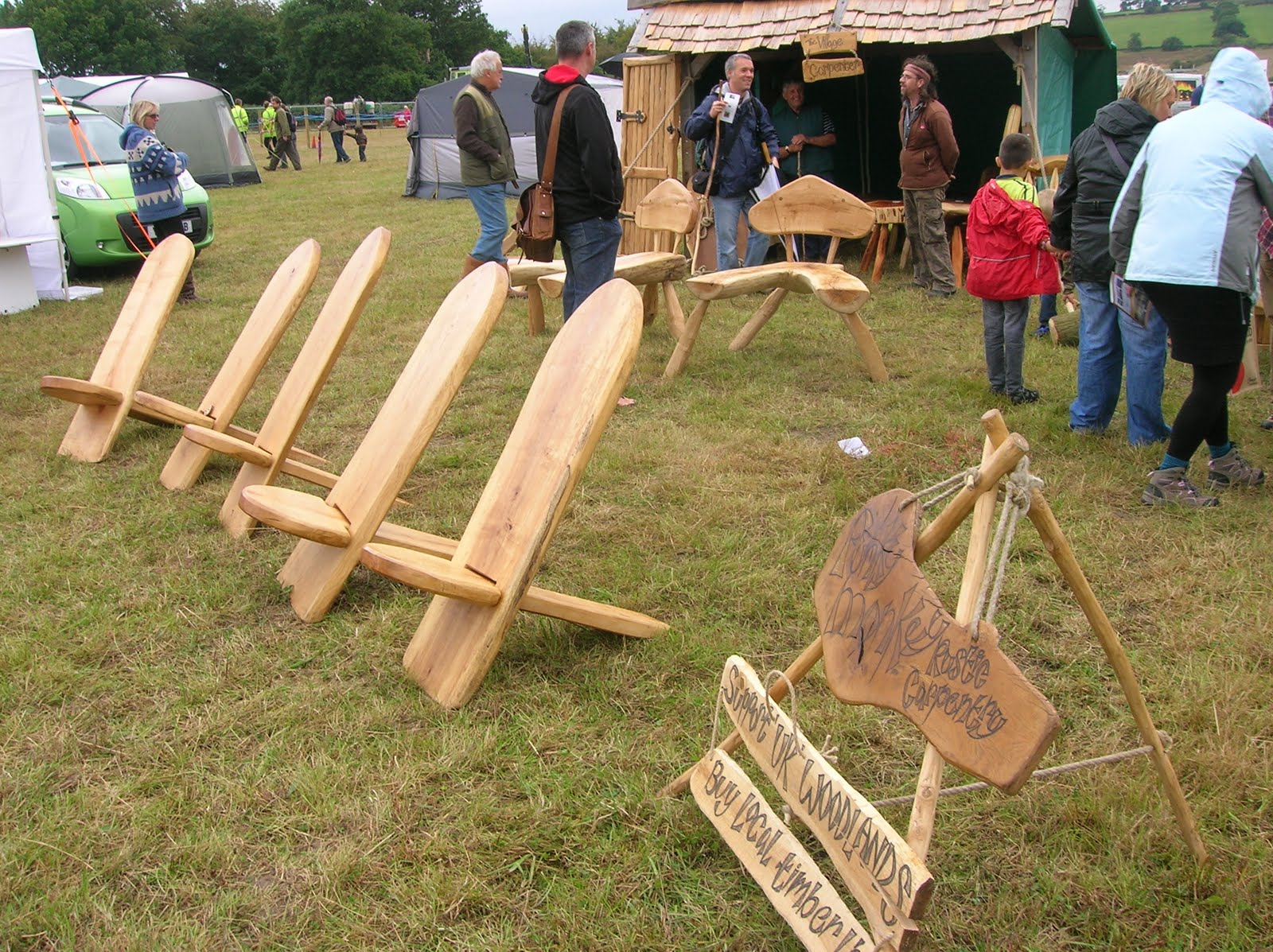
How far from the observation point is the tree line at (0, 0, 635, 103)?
5884 centimetres

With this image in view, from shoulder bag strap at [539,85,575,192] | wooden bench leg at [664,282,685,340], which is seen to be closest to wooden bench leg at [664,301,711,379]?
wooden bench leg at [664,282,685,340]

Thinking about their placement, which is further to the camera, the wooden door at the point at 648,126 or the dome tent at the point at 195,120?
the dome tent at the point at 195,120

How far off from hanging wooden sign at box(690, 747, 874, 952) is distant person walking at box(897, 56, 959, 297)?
Result: 7.01m

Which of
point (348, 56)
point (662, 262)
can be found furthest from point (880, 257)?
point (348, 56)

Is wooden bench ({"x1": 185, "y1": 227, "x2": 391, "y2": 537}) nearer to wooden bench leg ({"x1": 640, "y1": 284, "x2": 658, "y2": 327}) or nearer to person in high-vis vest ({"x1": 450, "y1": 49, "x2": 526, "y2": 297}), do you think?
wooden bench leg ({"x1": 640, "y1": 284, "x2": 658, "y2": 327})

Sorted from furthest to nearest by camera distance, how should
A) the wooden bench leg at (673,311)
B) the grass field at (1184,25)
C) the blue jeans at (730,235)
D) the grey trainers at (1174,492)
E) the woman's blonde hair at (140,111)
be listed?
the grass field at (1184,25)
the woman's blonde hair at (140,111)
the blue jeans at (730,235)
the wooden bench leg at (673,311)
the grey trainers at (1174,492)

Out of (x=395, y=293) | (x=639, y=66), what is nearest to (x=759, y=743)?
(x=395, y=293)

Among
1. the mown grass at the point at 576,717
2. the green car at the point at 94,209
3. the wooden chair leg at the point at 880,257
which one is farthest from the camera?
the green car at the point at 94,209

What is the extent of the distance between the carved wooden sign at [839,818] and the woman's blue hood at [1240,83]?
3.21m

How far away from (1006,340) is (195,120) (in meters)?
18.0

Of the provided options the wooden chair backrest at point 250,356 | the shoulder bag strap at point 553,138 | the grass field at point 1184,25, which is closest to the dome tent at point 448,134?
the shoulder bag strap at point 553,138

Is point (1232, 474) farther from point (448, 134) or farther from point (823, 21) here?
point (448, 134)

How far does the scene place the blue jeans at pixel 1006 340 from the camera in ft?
Answer: 18.1

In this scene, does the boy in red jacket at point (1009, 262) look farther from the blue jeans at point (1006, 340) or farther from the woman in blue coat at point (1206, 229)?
the woman in blue coat at point (1206, 229)
